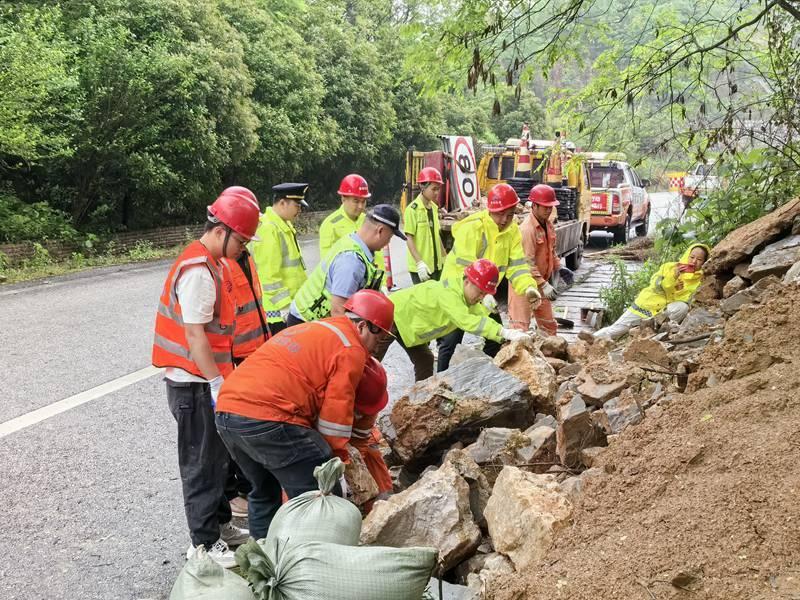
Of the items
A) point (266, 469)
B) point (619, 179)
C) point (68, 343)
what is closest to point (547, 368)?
point (266, 469)

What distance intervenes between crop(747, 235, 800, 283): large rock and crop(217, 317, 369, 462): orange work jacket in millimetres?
3821

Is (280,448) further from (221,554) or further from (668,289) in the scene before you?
(668,289)

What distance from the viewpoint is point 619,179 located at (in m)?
19.5

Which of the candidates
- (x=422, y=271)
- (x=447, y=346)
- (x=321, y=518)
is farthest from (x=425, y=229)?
(x=321, y=518)

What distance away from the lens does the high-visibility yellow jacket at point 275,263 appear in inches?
231

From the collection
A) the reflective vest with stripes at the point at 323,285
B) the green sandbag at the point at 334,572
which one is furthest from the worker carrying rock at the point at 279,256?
the green sandbag at the point at 334,572

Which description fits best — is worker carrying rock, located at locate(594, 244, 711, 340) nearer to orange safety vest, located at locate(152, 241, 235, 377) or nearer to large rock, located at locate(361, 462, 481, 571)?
large rock, located at locate(361, 462, 481, 571)

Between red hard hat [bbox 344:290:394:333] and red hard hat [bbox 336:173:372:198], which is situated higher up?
red hard hat [bbox 336:173:372:198]

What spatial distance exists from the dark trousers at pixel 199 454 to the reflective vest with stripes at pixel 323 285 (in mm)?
1275

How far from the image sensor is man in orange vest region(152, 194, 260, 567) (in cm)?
362

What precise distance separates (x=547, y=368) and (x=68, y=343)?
16.5ft

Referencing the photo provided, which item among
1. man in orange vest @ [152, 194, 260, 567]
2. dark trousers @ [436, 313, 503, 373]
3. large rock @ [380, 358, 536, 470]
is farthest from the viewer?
dark trousers @ [436, 313, 503, 373]

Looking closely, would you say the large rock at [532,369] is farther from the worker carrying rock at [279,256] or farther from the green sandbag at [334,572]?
the green sandbag at [334,572]

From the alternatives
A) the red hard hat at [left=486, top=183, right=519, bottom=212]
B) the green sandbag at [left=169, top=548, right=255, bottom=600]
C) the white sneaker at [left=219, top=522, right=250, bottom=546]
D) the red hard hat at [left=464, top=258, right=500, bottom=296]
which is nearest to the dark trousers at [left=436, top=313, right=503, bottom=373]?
the red hard hat at [left=464, top=258, right=500, bottom=296]
